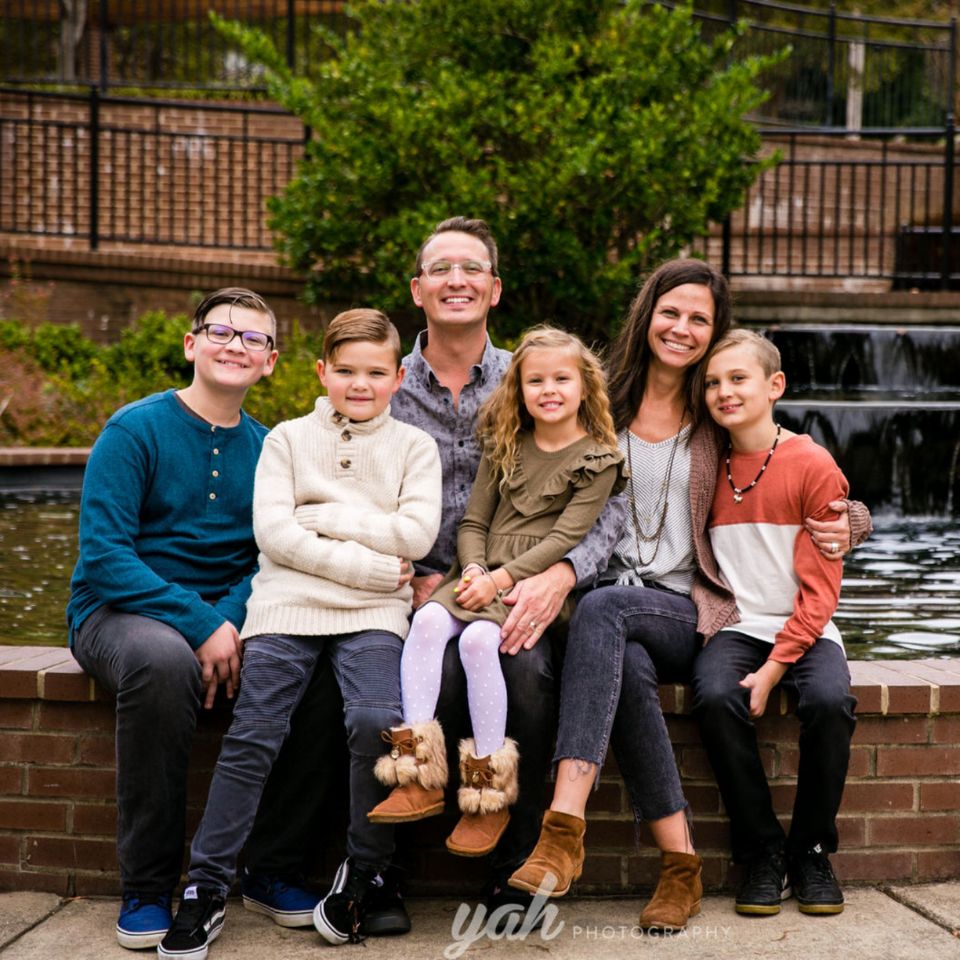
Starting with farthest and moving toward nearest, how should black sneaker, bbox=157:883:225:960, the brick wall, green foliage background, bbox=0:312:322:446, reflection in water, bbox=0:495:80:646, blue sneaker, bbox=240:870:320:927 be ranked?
1. green foliage background, bbox=0:312:322:446
2. reflection in water, bbox=0:495:80:646
3. the brick wall
4. blue sneaker, bbox=240:870:320:927
5. black sneaker, bbox=157:883:225:960

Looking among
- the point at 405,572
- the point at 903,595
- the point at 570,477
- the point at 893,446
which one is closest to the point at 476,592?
the point at 405,572

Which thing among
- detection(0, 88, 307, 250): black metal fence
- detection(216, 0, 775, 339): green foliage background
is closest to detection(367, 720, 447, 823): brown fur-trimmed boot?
detection(216, 0, 775, 339): green foliage background

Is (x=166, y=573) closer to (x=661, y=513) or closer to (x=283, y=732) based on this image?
(x=283, y=732)

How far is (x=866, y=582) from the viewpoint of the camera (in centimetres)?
544

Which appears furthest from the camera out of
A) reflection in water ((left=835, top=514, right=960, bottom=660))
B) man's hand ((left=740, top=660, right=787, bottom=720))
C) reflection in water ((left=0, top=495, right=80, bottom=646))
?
reflection in water ((left=0, top=495, right=80, bottom=646))

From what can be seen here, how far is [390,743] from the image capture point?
2949 mm

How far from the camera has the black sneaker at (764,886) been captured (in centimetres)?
303

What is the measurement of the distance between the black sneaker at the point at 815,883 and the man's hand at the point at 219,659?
1.50m

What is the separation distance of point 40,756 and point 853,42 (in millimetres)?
15812

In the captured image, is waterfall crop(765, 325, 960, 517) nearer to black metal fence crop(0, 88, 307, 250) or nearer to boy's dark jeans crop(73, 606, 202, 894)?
boy's dark jeans crop(73, 606, 202, 894)

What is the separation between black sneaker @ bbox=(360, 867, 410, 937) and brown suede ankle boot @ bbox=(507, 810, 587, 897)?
282mm

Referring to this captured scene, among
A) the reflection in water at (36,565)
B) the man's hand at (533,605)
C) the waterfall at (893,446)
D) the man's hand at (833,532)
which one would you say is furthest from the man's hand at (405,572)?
the waterfall at (893,446)

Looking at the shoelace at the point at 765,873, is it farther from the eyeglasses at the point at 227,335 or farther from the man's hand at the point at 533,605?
the eyeglasses at the point at 227,335

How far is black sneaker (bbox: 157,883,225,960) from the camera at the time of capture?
2760 mm
